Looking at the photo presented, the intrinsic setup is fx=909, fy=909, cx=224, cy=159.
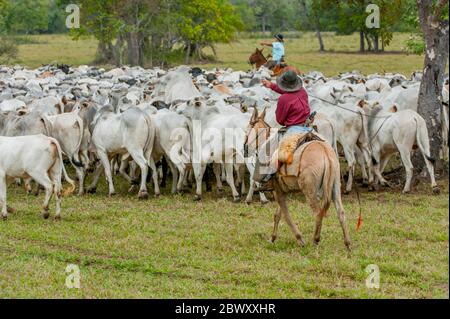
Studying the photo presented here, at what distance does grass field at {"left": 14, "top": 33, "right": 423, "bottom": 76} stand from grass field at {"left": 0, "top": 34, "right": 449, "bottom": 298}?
20555mm

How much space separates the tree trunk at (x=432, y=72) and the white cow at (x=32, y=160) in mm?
6416

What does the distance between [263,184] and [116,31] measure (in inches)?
1367

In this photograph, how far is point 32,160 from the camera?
12719 mm

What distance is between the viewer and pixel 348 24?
202 feet

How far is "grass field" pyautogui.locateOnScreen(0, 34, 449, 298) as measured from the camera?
927 centimetres

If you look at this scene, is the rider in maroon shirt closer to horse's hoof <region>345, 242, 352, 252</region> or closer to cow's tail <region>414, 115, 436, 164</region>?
horse's hoof <region>345, 242, 352, 252</region>

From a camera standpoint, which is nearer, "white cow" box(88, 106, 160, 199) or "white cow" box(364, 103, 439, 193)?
"white cow" box(364, 103, 439, 193)

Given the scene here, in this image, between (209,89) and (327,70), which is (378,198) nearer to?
(209,89)

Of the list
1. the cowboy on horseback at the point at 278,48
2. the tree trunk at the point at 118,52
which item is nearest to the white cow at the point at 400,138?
the cowboy on horseback at the point at 278,48

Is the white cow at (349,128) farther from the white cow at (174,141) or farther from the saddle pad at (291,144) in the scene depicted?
the saddle pad at (291,144)

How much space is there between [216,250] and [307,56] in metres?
43.5

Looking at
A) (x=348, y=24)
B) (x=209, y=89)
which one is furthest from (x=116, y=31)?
(x=209, y=89)

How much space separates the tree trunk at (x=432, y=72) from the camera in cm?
1533

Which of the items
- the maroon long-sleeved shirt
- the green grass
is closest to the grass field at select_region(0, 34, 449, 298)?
the green grass
